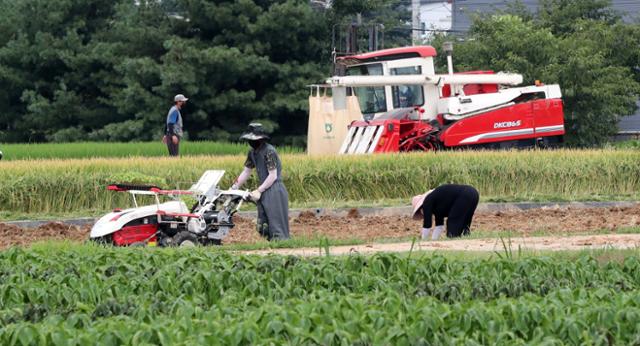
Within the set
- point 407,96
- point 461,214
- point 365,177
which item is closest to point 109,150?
point 407,96

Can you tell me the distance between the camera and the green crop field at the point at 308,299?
25.9 ft

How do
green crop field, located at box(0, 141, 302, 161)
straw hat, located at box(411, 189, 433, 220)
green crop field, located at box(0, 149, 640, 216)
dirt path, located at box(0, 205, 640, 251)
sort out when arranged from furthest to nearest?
green crop field, located at box(0, 141, 302, 161)
green crop field, located at box(0, 149, 640, 216)
dirt path, located at box(0, 205, 640, 251)
straw hat, located at box(411, 189, 433, 220)

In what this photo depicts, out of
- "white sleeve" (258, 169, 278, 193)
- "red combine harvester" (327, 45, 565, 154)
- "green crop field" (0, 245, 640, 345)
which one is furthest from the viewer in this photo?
"red combine harvester" (327, 45, 565, 154)

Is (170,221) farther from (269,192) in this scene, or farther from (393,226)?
(393,226)

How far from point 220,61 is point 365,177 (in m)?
17.7

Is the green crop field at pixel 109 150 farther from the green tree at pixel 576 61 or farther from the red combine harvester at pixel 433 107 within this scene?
the green tree at pixel 576 61

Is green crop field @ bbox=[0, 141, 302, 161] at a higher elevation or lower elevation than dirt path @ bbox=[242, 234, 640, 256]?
lower

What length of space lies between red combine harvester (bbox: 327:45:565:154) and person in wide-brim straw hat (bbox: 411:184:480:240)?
12527 millimetres

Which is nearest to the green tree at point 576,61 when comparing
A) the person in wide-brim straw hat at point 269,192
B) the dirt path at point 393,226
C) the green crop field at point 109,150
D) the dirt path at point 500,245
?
the green crop field at point 109,150

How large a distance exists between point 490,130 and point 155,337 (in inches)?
933

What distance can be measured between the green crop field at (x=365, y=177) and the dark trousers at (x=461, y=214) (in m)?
6.11

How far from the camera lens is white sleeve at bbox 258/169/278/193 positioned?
16.5 m

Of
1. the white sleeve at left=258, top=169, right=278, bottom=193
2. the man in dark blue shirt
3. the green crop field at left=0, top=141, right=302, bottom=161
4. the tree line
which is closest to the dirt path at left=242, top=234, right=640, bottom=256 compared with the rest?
the white sleeve at left=258, top=169, right=278, bottom=193

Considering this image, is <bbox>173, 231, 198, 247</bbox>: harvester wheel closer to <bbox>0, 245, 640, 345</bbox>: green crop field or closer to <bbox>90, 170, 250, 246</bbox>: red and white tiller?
<bbox>90, 170, 250, 246</bbox>: red and white tiller
